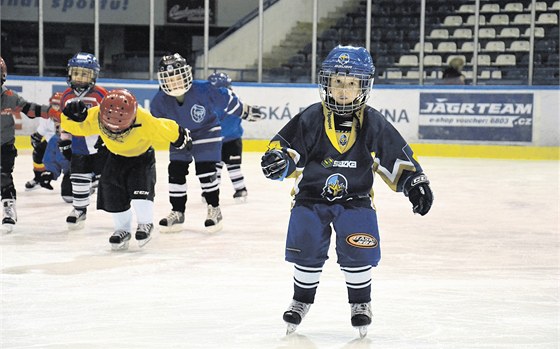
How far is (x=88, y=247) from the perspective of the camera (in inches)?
189

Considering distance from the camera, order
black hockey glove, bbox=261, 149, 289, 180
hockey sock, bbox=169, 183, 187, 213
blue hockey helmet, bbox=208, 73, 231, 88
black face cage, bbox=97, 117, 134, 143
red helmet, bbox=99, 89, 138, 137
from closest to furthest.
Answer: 1. black hockey glove, bbox=261, 149, 289, 180
2. red helmet, bbox=99, 89, 138, 137
3. black face cage, bbox=97, 117, 134, 143
4. hockey sock, bbox=169, 183, 187, 213
5. blue hockey helmet, bbox=208, 73, 231, 88

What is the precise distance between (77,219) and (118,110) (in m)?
1.35

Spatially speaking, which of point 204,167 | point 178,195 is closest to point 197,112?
point 204,167

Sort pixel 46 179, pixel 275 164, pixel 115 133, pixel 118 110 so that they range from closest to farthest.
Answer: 1. pixel 275 164
2. pixel 118 110
3. pixel 115 133
4. pixel 46 179

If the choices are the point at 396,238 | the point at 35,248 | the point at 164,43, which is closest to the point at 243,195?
the point at 396,238

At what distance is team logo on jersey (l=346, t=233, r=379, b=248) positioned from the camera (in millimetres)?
2865

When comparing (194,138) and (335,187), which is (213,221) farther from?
(335,187)

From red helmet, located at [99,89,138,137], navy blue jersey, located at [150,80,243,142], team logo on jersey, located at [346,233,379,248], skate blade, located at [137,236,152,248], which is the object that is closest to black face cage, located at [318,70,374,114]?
team logo on jersey, located at [346,233,379,248]

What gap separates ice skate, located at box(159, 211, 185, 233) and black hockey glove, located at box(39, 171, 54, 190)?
2.18 meters

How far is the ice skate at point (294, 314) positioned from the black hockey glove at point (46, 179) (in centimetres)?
469

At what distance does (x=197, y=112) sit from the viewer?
17.6 feet

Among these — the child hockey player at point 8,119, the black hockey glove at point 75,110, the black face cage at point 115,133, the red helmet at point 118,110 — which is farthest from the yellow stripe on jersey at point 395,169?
the child hockey player at point 8,119

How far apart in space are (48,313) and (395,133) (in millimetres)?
1470

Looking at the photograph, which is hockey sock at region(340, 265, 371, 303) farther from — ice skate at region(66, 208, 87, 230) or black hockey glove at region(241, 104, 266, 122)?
black hockey glove at region(241, 104, 266, 122)
